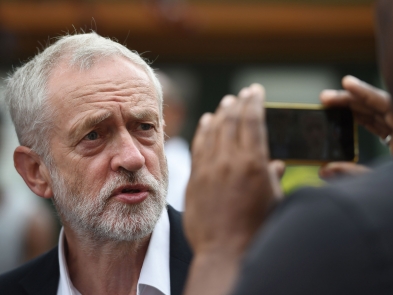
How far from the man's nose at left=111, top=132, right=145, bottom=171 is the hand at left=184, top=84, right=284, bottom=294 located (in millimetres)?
991

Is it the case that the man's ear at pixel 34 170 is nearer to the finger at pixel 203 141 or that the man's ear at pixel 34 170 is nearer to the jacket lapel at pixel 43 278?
the jacket lapel at pixel 43 278

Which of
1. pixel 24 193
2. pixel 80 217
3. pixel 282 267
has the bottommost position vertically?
pixel 24 193

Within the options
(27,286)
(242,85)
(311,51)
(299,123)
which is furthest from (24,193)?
(299,123)

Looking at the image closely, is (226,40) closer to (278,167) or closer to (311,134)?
(311,134)

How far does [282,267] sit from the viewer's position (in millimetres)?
1132

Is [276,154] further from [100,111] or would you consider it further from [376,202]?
[100,111]

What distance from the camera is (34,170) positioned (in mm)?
2721

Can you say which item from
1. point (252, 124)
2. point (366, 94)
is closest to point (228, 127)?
point (252, 124)

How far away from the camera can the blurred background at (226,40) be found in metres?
8.58

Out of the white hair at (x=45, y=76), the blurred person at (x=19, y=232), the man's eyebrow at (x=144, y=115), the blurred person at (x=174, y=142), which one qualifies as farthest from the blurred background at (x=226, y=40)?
the man's eyebrow at (x=144, y=115)

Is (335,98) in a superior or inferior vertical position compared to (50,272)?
superior

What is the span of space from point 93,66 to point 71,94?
0.15m

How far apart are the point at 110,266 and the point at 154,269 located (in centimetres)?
20

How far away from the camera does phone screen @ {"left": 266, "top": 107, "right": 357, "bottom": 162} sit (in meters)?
1.61
